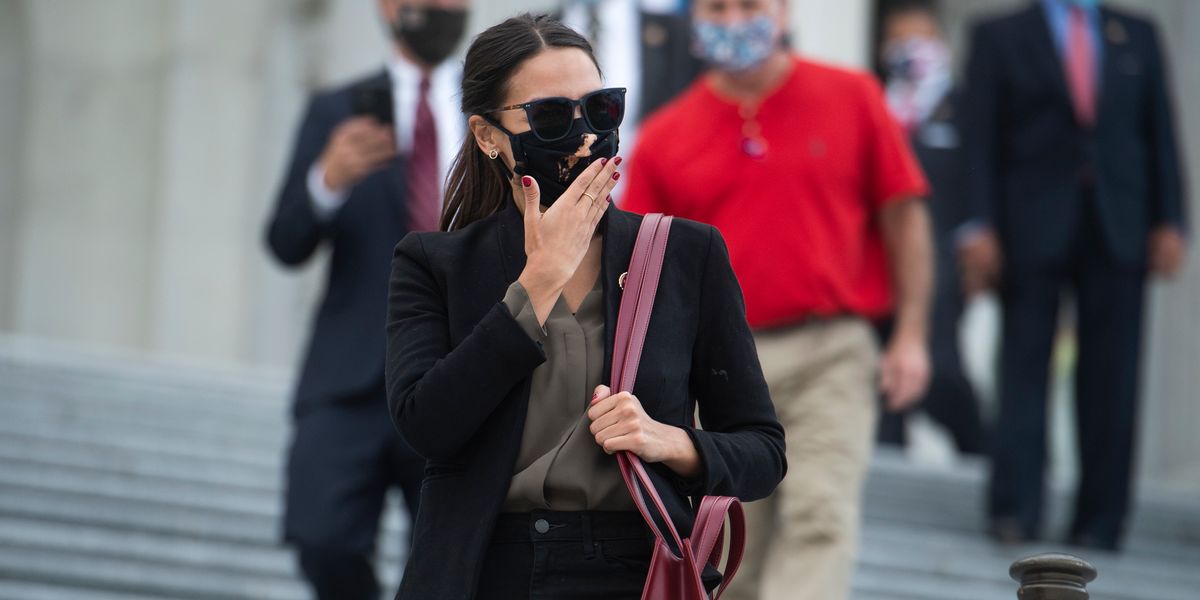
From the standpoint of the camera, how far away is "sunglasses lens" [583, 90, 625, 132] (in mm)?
3049

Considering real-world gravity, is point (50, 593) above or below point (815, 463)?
below

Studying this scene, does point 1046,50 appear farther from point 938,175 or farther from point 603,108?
point 603,108

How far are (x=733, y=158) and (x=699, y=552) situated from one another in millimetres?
2809

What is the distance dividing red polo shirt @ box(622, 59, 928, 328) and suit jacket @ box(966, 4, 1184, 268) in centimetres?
179

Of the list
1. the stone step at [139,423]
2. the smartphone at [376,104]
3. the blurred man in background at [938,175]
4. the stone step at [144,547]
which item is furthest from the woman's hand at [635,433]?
the blurred man in background at [938,175]

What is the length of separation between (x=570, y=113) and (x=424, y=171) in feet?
8.65

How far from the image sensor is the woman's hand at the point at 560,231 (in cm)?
300

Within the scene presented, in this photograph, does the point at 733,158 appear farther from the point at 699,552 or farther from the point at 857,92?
the point at 699,552

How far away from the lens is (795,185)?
5.59 metres

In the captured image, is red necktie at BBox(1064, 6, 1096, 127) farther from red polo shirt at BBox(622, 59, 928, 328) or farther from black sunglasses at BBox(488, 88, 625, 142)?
black sunglasses at BBox(488, 88, 625, 142)

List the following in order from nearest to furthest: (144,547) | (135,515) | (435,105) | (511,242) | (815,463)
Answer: (511,242)
(815,463)
(435,105)
(144,547)
(135,515)

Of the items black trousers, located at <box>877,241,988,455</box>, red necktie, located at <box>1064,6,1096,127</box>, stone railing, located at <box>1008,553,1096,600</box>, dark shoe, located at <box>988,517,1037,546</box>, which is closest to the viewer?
stone railing, located at <box>1008,553,1096,600</box>

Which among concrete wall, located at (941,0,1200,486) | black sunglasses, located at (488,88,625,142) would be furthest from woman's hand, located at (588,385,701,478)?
concrete wall, located at (941,0,1200,486)

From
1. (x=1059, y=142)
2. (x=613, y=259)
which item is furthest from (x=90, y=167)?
(x=613, y=259)
